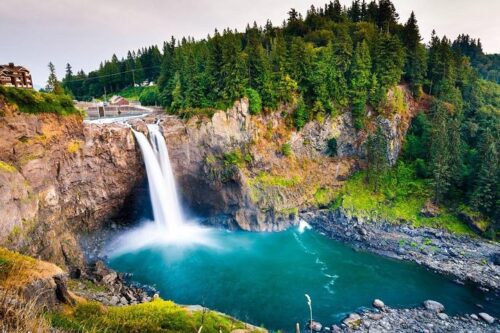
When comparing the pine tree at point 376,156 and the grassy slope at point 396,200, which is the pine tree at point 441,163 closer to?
the grassy slope at point 396,200

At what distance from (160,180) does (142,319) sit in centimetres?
2507

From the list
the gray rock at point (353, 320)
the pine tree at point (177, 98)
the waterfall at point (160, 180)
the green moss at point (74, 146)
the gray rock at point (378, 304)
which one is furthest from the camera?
the pine tree at point (177, 98)

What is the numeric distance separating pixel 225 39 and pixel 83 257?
100 feet

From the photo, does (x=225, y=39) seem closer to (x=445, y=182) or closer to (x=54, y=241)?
(x=54, y=241)

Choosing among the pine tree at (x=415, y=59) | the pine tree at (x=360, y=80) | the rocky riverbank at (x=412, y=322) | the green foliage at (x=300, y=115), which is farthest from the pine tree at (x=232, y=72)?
the rocky riverbank at (x=412, y=322)

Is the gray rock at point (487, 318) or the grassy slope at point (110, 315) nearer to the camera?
the grassy slope at point (110, 315)

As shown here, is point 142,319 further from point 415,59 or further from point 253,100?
point 415,59

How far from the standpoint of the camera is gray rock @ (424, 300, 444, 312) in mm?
26000

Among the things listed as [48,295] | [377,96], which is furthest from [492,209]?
[48,295]

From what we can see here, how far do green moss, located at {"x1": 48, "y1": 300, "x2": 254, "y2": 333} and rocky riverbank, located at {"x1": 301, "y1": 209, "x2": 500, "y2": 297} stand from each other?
76.2ft

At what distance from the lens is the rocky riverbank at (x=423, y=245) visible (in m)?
30.8

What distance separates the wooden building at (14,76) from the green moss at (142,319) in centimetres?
2676

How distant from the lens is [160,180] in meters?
38.7

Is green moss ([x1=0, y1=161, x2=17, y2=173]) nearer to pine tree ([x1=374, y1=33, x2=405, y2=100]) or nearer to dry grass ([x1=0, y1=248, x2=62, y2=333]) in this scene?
dry grass ([x1=0, y1=248, x2=62, y2=333])
